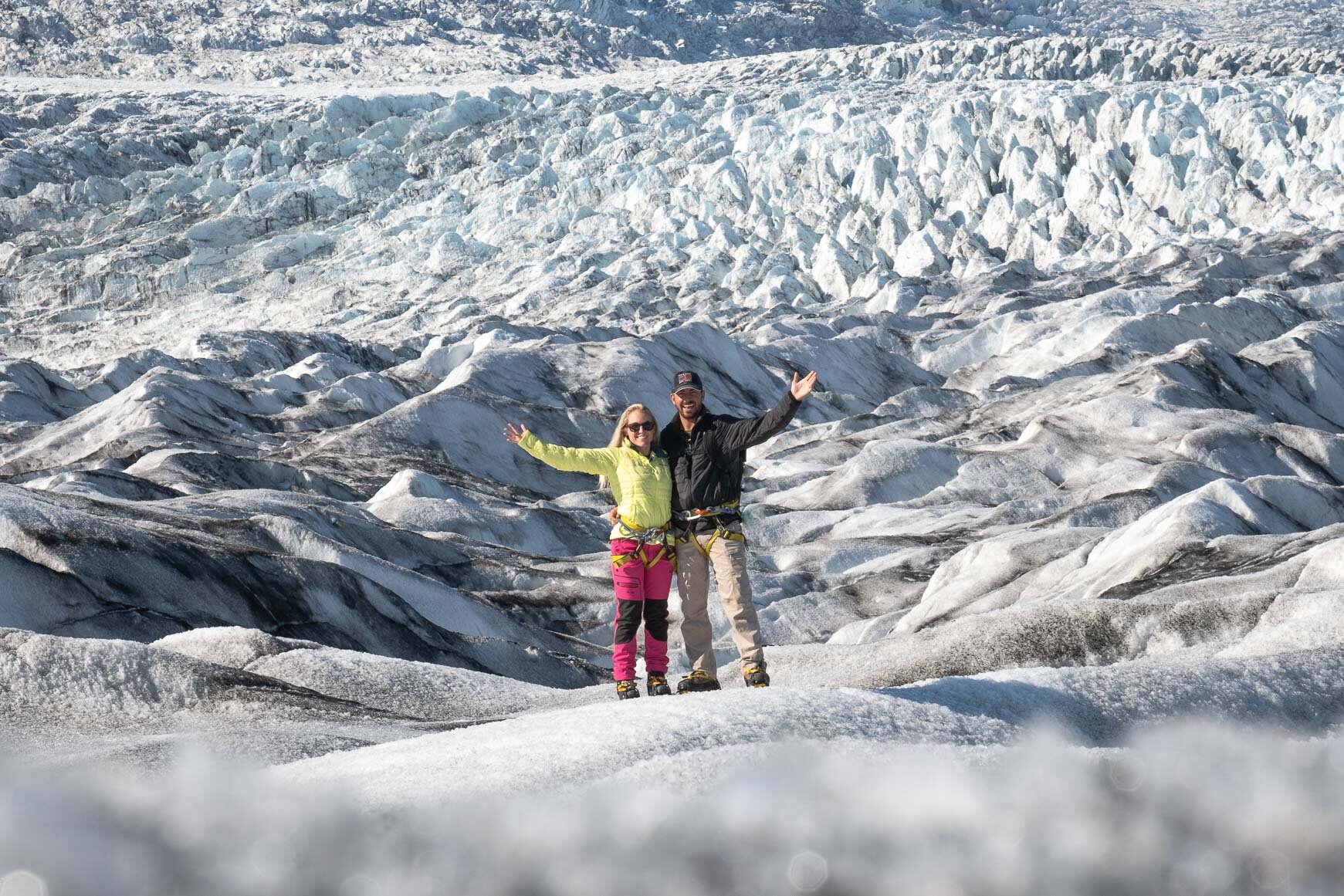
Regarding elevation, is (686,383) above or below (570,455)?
above

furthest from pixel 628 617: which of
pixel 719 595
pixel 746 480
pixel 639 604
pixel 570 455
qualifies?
pixel 746 480

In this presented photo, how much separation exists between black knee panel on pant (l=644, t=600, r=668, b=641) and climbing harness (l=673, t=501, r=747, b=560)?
0.38 m

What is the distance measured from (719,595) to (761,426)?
37.1 inches

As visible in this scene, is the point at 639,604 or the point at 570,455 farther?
the point at 570,455

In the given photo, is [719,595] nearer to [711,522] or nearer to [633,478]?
[711,522]

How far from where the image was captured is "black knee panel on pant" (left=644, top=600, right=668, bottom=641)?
720 cm

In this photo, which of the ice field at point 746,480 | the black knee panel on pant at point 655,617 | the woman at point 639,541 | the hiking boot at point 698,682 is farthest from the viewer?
the black knee panel on pant at point 655,617

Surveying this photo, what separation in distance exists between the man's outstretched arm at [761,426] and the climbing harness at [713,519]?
320 mm

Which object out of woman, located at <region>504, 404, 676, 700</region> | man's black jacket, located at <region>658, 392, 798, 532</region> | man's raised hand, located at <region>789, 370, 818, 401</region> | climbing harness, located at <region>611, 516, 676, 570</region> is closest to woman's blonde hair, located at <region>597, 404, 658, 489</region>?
woman, located at <region>504, 404, 676, 700</region>

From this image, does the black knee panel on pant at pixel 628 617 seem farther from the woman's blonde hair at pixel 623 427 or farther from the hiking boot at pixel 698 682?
the woman's blonde hair at pixel 623 427

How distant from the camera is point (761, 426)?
7078mm

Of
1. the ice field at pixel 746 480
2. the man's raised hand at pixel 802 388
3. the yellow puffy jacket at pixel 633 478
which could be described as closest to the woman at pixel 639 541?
the yellow puffy jacket at pixel 633 478

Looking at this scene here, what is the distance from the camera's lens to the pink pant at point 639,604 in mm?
7098

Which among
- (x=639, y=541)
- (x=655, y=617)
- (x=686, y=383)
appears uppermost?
(x=686, y=383)
